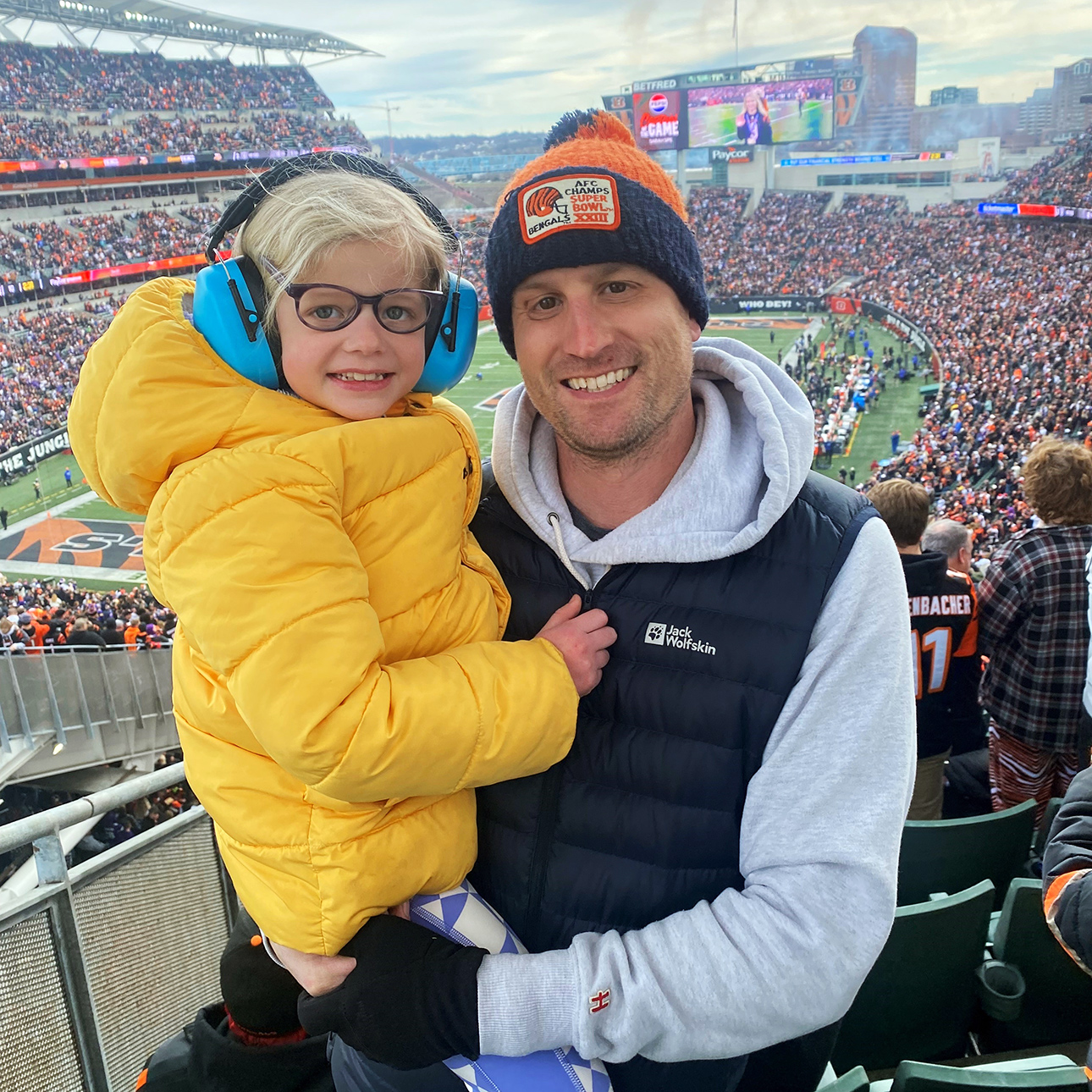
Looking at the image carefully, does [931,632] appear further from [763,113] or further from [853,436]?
[763,113]

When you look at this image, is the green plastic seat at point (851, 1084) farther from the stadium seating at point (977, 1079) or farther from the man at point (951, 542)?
the man at point (951, 542)

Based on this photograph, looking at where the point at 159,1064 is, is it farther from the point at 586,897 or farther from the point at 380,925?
the point at 586,897

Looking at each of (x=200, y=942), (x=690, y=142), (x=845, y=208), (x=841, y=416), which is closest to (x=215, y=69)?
(x=690, y=142)

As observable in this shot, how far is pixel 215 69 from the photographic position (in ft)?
105

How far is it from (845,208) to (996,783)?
36639mm

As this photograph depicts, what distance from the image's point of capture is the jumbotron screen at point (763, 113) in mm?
37000

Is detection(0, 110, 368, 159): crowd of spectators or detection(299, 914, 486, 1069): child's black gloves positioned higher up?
detection(0, 110, 368, 159): crowd of spectators

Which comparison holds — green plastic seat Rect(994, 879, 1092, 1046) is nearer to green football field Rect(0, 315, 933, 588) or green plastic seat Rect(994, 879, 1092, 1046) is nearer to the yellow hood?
the yellow hood

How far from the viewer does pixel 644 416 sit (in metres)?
1.02

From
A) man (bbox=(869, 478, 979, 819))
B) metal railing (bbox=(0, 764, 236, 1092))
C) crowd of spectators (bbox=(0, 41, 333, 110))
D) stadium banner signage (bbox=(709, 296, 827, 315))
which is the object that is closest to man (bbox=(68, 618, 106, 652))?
metal railing (bbox=(0, 764, 236, 1092))

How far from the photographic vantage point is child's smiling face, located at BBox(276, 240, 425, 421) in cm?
99

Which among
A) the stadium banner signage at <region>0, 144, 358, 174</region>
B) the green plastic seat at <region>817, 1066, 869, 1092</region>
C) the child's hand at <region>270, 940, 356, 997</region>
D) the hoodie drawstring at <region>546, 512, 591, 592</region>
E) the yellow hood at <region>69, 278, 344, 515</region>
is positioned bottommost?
the green plastic seat at <region>817, 1066, 869, 1092</region>

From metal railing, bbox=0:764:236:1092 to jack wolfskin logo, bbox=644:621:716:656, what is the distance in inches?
34.2

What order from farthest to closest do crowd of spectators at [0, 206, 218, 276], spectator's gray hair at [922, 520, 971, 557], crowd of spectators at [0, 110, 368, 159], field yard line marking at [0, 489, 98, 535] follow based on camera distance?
crowd of spectators at [0, 110, 368, 159], crowd of spectators at [0, 206, 218, 276], field yard line marking at [0, 489, 98, 535], spectator's gray hair at [922, 520, 971, 557]
